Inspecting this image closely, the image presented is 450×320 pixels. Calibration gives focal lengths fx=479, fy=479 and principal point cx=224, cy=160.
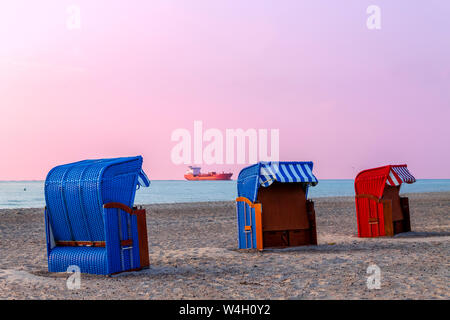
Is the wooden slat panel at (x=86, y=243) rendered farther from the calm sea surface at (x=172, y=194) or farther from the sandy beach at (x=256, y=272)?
the calm sea surface at (x=172, y=194)

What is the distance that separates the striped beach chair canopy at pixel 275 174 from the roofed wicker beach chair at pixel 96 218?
3.69 metres

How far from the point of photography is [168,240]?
633 inches

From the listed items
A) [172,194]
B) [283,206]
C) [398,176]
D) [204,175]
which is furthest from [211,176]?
[283,206]

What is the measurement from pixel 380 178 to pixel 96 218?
9658 millimetres

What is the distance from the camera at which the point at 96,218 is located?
29.9ft

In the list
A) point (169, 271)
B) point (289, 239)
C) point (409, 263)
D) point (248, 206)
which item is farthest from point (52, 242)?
point (409, 263)

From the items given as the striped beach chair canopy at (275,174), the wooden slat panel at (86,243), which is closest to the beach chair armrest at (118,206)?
the wooden slat panel at (86,243)

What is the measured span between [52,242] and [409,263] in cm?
735

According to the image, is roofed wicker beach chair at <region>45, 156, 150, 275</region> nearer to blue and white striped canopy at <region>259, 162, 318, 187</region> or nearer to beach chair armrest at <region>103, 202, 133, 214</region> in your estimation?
beach chair armrest at <region>103, 202, 133, 214</region>

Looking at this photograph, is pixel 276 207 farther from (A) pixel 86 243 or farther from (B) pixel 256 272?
(A) pixel 86 243

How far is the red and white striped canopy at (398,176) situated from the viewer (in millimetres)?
15227

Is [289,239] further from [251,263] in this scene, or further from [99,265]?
[99,265]

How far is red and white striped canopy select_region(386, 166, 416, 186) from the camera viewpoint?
1523 cm

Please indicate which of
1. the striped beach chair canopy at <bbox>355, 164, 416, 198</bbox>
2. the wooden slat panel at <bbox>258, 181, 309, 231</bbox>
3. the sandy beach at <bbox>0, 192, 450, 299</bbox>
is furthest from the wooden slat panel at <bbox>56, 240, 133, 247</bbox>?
the striped beach chair canopy at <bbox>355, 164, 416, 198</bbox>
